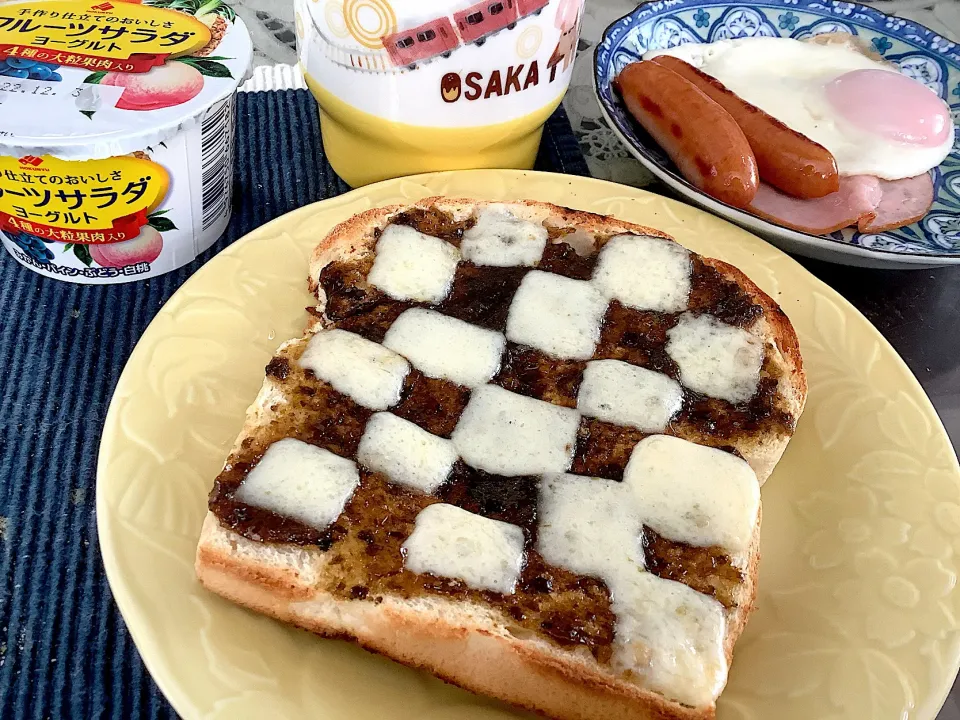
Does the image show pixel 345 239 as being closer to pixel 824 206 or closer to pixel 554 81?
pixel 554 81

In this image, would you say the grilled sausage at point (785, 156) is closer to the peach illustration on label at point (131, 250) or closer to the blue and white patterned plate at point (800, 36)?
the blue and white patterned plate at point (800, 36)

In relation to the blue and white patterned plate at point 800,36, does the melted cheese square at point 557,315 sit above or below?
below

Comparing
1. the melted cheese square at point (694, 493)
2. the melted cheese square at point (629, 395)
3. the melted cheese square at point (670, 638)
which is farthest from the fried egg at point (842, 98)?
the melted cheese square at point (670, 638)

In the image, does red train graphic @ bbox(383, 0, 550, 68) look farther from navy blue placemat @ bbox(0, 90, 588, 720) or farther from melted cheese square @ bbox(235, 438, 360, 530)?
melted cheese square @ bbox(235, 438, 360, 530)

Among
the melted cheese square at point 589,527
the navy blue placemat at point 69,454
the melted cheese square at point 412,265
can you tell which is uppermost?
the melted cheese square at point 412,265

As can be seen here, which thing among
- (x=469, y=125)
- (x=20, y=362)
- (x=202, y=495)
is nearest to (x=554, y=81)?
(x=469, y=125)

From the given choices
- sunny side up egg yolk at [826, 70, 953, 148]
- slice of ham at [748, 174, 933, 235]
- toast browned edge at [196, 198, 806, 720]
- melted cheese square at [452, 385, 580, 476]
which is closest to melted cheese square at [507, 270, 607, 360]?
melted cheese square at [452, 385, 580, 476]
